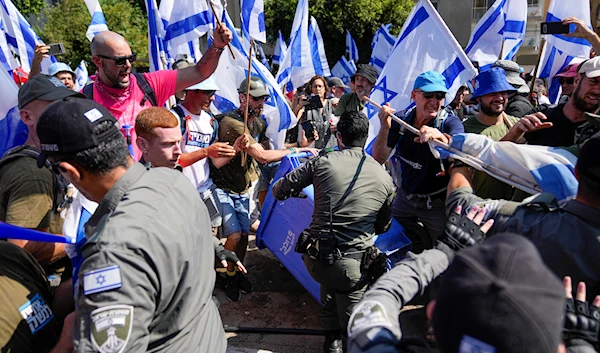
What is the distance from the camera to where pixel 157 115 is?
2637 millimetres

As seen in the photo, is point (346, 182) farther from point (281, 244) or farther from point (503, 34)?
point (503, 34)

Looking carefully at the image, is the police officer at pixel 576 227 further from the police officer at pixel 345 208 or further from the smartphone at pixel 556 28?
the smartphone at pixel 556 28

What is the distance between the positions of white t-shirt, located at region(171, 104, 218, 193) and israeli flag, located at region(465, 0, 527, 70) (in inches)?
165

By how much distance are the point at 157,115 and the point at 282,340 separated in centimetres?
219

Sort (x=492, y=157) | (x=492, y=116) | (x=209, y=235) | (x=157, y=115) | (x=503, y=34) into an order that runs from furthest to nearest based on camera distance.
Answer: (x=503, y=34), (x=492, y=116), (x=157, y=115), (x=492, y=157), (x=209, y=235)

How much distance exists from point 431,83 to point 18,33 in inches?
227

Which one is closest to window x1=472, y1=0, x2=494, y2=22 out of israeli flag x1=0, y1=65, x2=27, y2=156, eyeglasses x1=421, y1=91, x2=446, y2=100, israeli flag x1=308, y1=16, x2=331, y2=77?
israeli flag x1=308, y1=16, x2=331, y2=77

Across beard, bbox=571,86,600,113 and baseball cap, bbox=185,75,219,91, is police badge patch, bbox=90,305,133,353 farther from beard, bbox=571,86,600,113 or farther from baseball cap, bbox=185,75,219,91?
beard, bbox=571,86,600,113

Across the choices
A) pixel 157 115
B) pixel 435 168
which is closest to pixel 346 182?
pixel 435 168

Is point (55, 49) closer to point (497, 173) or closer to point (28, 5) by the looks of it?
point (497, 173)

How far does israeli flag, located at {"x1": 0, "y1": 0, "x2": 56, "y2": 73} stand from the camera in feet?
18.7

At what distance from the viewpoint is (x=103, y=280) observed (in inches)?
49.8

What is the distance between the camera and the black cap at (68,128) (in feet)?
4.84

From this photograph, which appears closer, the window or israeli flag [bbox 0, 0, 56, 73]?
israeli flag [bbox 0, 0, 56, 73]
